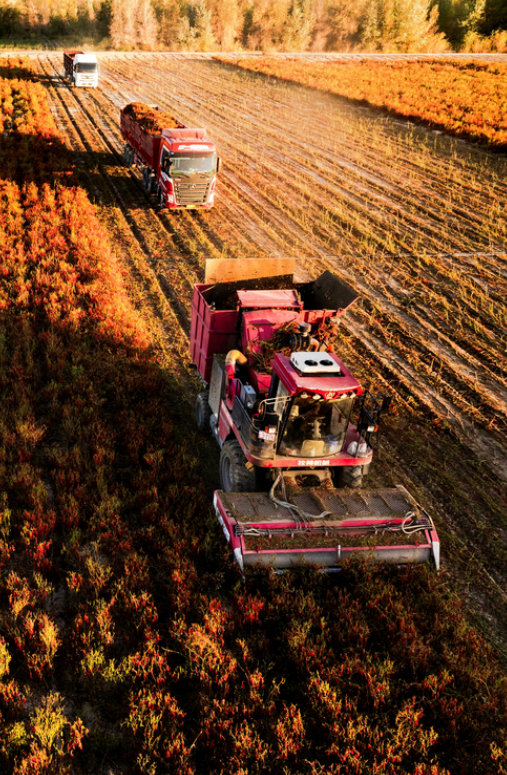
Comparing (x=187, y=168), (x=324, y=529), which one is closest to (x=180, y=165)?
(x=187, y=168)

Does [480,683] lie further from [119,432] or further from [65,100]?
[65,100]

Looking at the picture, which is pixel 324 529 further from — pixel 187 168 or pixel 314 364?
pixel 187 168

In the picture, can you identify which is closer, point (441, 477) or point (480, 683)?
point (480, 683)

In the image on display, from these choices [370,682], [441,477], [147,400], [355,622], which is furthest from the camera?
[147,400]

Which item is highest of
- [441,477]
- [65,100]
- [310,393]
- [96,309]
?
[65,100]

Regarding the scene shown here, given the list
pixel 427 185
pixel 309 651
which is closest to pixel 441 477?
pixel 309 651

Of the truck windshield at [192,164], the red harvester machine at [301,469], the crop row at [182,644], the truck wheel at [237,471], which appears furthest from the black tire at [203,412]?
the truck windshield at [192,164]
